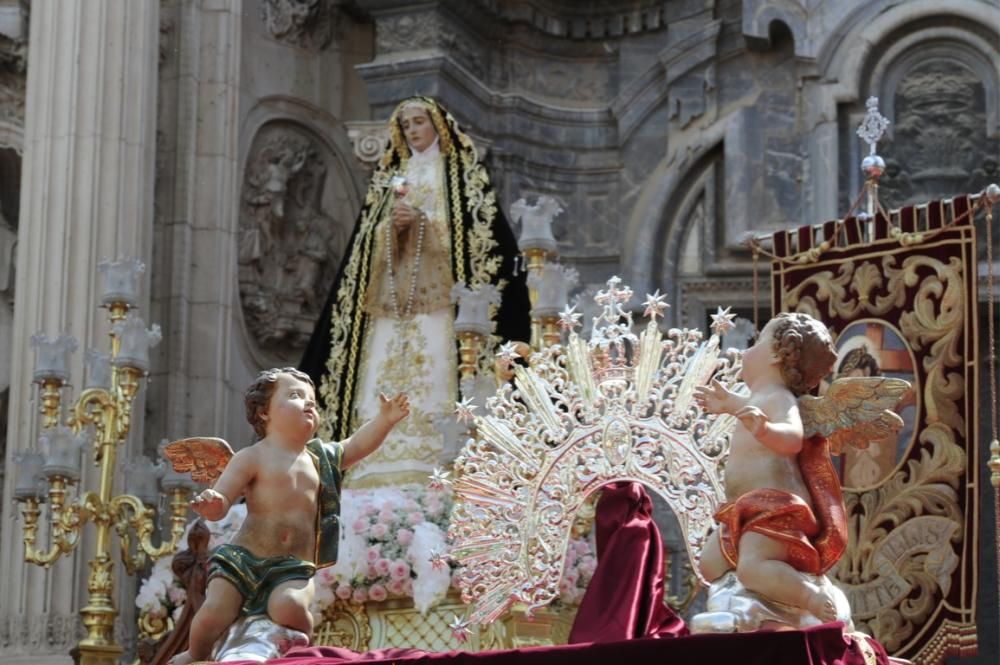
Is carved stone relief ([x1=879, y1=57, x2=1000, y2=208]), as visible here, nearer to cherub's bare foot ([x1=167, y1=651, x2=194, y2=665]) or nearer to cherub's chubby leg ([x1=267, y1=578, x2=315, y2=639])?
cherub's chubby leg ([x1=267, y1=578, x2=315, y2=639])

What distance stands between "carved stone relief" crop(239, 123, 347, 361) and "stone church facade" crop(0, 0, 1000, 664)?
0.05ft

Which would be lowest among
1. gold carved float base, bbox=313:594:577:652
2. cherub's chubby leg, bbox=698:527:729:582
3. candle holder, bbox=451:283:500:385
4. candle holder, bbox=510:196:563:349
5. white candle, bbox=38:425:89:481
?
gold carved float base, bbox=313:594:577:652

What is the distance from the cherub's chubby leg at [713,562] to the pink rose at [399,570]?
2.20m

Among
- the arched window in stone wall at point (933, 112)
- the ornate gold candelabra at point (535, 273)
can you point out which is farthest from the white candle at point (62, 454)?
the arched window in stone wall at point (933, 112)

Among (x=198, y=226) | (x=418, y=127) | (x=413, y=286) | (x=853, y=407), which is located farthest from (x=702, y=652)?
(x=198, y=226)

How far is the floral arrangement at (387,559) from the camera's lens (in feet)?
25.3

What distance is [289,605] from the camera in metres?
5.68

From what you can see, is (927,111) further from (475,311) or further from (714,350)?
(714,350)

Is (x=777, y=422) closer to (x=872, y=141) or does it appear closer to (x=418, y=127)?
(x=872, y=141)

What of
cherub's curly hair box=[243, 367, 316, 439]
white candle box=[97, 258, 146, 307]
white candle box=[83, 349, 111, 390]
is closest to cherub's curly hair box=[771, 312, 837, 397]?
cherub's curly hair box=[243, 367, 316, 439]

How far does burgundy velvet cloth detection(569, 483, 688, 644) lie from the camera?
6.45 meters

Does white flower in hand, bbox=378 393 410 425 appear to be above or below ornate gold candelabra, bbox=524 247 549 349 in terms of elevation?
below

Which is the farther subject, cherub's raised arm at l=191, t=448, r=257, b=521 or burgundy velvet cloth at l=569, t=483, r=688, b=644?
burgundy velvet cloth at l=569, t=483, r=688, b=644

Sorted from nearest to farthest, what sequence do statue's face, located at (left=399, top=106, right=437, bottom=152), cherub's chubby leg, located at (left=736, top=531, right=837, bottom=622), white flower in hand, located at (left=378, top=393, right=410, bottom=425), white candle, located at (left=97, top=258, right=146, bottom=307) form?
cherub's chubby leg, located at (left=736, top=531, right=837, bottom=622)
white flower in hand, located at (left=378, top=393, right=410, bottom=425)
white candle, located at (left=97, top=258, right=146, bottom=307)
statue's face, located at (left=399, top=106, right=437, bottom=152)
